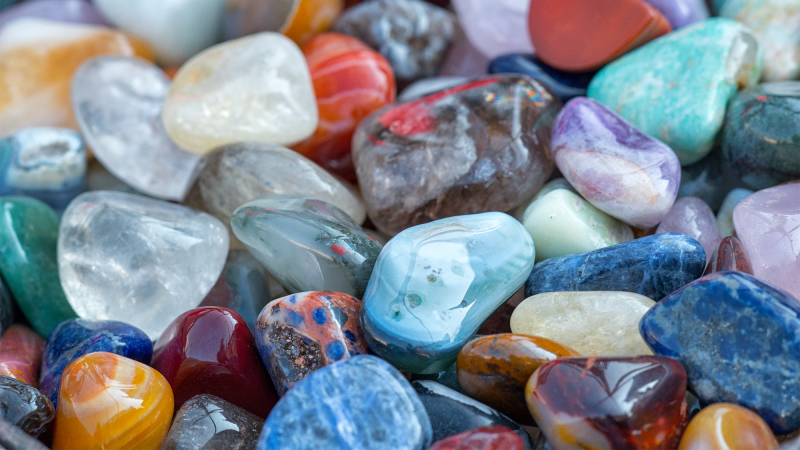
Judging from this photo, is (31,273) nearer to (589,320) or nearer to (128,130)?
(128,130)

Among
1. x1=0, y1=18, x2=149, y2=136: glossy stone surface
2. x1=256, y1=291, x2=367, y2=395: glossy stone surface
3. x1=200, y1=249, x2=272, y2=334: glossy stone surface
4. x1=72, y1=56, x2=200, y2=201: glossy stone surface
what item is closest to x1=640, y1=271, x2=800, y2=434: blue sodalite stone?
x1=256, y1=291, x2=367, y2=395: glossy stone surface

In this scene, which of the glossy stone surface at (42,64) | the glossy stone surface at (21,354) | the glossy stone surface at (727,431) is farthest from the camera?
the glossy stone surface at (42,64)

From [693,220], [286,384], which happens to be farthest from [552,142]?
[286,384]

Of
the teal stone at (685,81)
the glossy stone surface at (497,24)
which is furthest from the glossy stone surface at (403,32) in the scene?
the teal stone at (685,81)

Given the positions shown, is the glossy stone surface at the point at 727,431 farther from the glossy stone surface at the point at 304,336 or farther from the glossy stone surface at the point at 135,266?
the glossy stone surface at the point at 135,266

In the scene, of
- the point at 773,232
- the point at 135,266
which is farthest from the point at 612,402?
the point at 135,266
